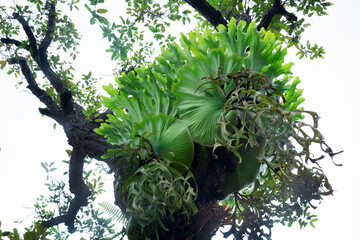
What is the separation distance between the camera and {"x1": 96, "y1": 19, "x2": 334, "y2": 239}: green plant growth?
0.89 metres

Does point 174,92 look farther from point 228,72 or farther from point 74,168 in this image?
point 74,168

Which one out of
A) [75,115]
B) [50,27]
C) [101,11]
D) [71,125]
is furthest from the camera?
[50,27]

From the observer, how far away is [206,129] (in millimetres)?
964

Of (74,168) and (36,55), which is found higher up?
(36,55)

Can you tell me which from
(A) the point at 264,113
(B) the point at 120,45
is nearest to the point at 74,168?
(B) the point at 120,45

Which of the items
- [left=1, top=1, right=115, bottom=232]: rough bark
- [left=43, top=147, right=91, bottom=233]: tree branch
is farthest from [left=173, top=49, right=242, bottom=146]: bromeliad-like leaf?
[left=43, top=147, right=91, bottom=233]: tree branch

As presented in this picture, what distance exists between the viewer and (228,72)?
0.98 meters

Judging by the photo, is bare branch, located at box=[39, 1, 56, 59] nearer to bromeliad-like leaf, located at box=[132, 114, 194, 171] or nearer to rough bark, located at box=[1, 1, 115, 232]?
rough bark, located at box=[1, 1, 115, 232]

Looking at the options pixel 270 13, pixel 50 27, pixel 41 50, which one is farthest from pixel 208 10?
pixel 50 27

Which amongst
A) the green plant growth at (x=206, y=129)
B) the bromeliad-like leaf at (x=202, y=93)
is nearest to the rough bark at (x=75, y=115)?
the green plant growth at (x=206, y=129)

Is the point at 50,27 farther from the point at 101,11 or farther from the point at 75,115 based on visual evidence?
the point at 101,11

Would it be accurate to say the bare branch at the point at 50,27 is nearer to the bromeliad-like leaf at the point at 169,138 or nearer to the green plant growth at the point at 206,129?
the green plant growth at the point at 206,129

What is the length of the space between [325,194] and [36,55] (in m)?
2.77

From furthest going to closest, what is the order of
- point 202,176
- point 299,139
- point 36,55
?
point 36,55 < point 202,176 < point 299,139
